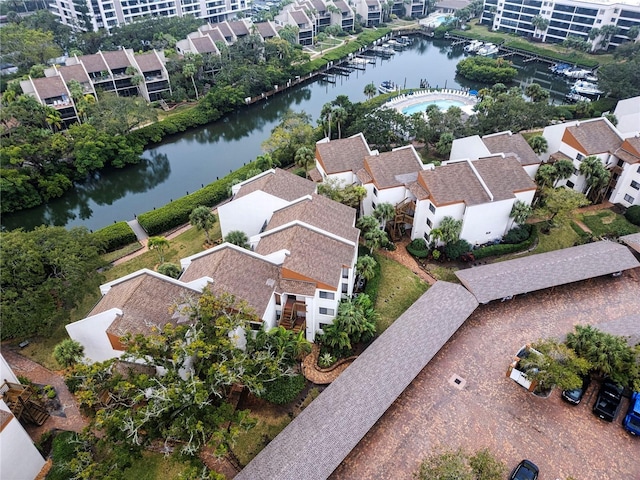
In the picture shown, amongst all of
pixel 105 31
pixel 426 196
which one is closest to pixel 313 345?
pixel 426 196

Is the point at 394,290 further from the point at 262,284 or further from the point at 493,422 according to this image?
the point at 493,422

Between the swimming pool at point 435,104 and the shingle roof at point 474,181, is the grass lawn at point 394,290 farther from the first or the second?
the swimming pool at point 435,104

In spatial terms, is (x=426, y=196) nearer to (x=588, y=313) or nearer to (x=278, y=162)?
(x=588, y=313)

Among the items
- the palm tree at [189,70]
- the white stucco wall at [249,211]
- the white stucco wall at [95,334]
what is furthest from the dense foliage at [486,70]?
the white stucco wall at [95,334]

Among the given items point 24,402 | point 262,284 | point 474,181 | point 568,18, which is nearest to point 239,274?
point 262,284

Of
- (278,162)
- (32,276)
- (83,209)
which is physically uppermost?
(32,276)
